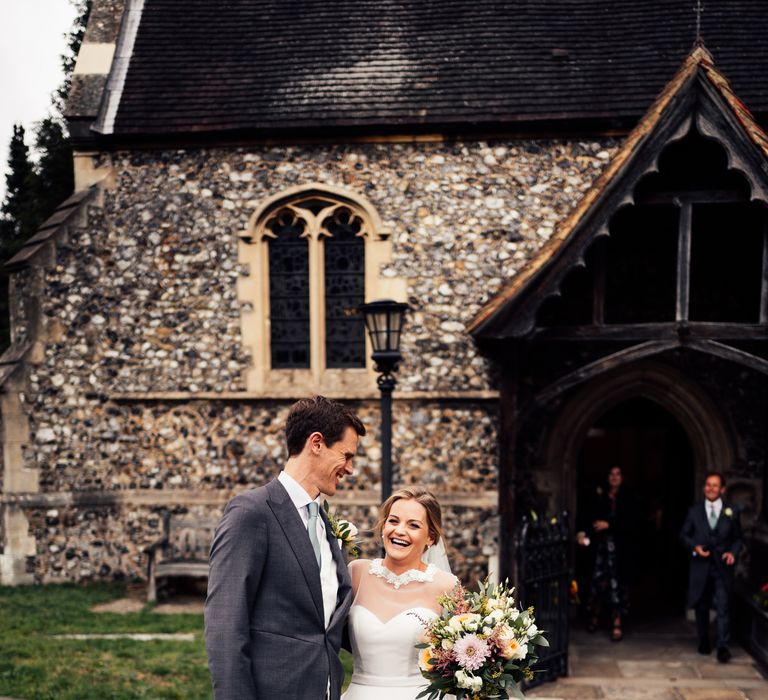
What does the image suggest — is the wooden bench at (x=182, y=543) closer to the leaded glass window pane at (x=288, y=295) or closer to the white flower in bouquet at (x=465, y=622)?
the leaded glass window pane at (x=288, y=295)

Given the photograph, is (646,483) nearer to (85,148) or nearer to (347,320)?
(347,320)

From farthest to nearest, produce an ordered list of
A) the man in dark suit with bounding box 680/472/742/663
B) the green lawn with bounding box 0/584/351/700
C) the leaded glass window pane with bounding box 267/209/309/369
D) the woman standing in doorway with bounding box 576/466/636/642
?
the leaded glass window pane with bounding box 267/209/309/369 → the woman standing in doorway with bounding box 576/466/636/642 → the man in dark suit with bounding box 680/472/742/663 → the green lawn with bounding box 0/584/351/700

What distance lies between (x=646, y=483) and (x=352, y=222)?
7.42m

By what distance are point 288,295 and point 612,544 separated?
4.82 meters

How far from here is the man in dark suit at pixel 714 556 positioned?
6906 millimetres

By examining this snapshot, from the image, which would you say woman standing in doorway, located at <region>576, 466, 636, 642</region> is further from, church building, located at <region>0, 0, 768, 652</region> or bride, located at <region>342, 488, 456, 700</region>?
bride, located at <region>342, 488, 456, 700</region>

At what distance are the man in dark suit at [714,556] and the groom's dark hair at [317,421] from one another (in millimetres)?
5306

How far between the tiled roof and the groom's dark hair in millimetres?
6757

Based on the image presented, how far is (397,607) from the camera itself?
3338 mm

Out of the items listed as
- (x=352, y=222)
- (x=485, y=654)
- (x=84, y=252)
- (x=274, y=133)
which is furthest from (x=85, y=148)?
(x=485, y=654)

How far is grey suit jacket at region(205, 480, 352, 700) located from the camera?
8.63 feet

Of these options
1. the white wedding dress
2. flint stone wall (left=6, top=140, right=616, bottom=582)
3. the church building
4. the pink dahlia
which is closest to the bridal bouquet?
the pink dahlia

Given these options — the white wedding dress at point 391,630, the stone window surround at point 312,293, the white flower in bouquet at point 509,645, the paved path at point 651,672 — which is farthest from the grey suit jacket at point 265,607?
the stone window surround at point 312,293

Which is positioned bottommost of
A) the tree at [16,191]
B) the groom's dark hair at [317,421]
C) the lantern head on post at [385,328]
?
the groom's dark hair at [317,421]
